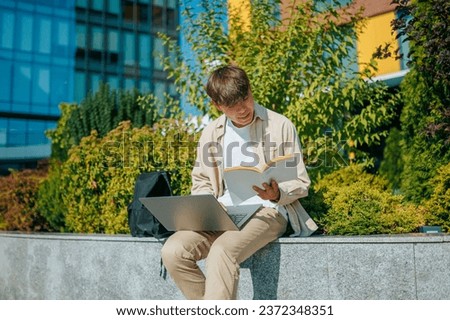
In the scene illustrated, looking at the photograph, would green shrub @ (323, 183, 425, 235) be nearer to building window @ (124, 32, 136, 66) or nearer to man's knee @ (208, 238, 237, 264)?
man's knee @ (208, 238, 237, 264)

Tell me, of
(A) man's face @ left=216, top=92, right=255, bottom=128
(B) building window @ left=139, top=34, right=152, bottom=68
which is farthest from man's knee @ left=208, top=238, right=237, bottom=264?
(B) building window @ left=139, top=34, right=152, bottom=68

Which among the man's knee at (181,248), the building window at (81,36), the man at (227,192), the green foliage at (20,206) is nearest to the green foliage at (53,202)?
the green foliage at (20,206)

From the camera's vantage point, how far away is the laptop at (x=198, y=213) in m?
3.53

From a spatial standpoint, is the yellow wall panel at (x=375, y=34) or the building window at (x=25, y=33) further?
the building window at (x=25, y=33)

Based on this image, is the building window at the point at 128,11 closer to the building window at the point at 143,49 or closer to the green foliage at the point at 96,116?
the building window at the point at 143,49

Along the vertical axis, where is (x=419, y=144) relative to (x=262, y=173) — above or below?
above

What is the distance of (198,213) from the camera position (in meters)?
3.65

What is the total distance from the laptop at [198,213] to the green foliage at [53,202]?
376cm

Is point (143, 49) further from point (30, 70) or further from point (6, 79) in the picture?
point (6, 79)

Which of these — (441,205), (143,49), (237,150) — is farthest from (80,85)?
(441,205)

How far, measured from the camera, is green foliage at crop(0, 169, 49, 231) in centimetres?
786

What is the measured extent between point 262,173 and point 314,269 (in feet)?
3.47
